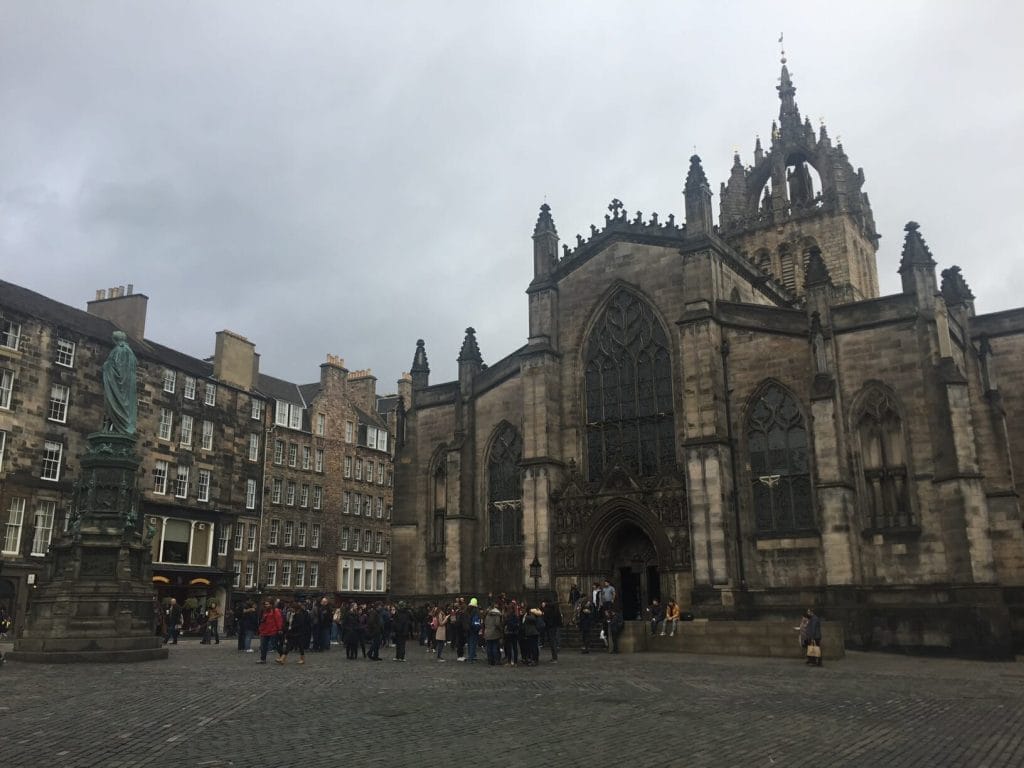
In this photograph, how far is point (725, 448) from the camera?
28922 millimetres

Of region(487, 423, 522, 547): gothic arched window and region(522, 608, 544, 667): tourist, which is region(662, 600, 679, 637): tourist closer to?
region(522, 608, 544, 667): tourist

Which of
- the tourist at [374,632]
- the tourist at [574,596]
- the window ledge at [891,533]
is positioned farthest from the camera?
the tourist at [574,596]

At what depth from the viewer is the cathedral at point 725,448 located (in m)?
26.0

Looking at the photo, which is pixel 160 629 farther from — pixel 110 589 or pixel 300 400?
pixel 300 400

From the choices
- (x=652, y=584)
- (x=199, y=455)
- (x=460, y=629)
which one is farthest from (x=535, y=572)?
(x=199, y=455)

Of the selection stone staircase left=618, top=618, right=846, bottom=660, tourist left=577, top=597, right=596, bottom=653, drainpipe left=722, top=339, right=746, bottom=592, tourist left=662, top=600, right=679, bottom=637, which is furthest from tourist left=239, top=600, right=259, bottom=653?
drainpipe left=722, top=339, right=746, bottom=592

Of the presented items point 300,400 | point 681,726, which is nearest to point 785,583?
point 681,726

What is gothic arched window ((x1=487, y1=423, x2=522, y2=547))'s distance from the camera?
34.5m

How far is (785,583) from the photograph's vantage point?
27.5m

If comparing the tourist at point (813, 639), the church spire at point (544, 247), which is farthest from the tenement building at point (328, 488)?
the tourist at point (813, 639)

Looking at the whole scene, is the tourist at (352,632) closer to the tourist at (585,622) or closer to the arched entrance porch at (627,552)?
the tourist at (585,622)

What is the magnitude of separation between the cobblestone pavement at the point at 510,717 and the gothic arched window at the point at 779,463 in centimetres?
881

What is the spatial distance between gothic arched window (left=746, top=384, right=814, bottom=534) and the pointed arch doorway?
4.53m

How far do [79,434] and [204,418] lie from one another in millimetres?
8521
